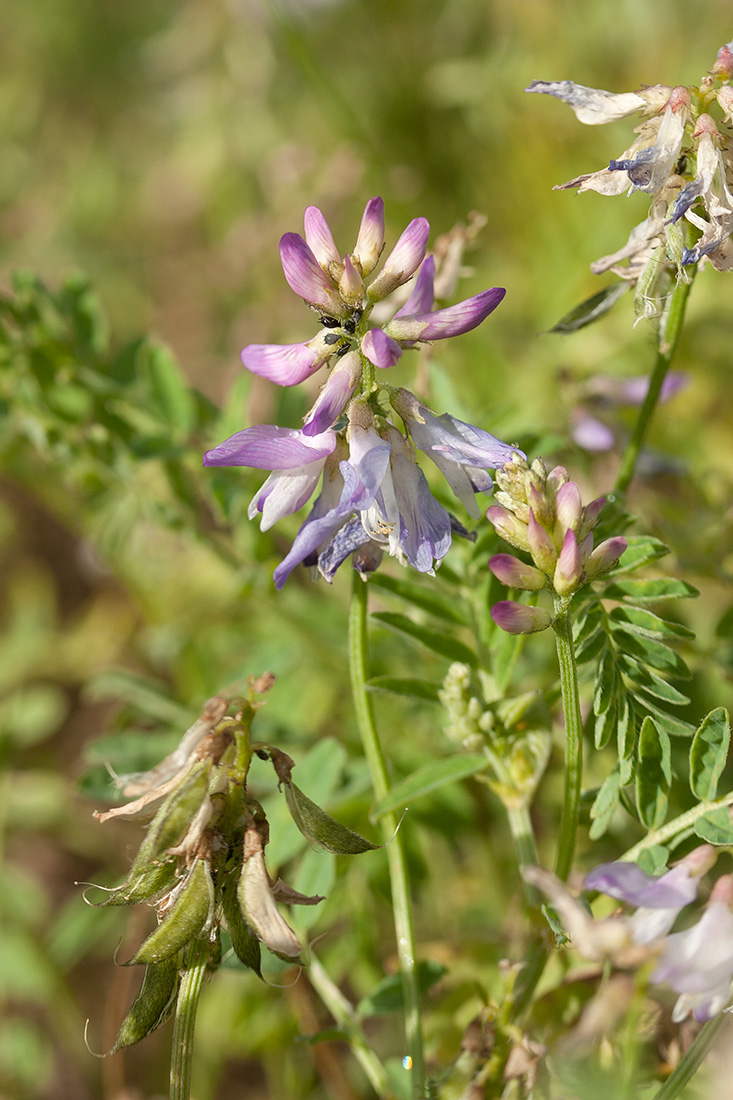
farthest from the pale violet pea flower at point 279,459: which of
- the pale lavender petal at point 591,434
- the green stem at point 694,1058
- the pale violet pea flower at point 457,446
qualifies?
the pale lavender petal at point 591,434

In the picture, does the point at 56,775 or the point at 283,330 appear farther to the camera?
the point at 283,330

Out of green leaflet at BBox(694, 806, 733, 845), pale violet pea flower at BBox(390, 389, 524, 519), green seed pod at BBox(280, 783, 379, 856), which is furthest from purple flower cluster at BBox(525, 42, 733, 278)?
green seed pod at BBox(280, 783, 379, 856)

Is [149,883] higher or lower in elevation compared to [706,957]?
higher

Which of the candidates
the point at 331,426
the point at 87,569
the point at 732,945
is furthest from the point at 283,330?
the point at 732,945

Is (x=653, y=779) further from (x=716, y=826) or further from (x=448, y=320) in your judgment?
(x=448, y=320)

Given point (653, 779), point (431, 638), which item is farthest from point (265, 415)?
point (653, 779)

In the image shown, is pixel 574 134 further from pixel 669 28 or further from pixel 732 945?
pixel 732 945
